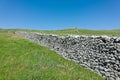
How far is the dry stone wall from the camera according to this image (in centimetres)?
1165

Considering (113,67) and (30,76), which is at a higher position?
(113,67)

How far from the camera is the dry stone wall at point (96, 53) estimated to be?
459 inches

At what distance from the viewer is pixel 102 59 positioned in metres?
12.9

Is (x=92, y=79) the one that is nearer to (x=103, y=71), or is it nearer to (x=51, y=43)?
(x=103, y=71)

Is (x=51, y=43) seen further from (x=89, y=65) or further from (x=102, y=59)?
(x=102, y=59)

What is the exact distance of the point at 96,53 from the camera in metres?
13.8

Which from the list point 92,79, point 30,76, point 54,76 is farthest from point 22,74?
point 92,79

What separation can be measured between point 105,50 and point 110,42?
730 mm

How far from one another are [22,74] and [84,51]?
18.4 feet

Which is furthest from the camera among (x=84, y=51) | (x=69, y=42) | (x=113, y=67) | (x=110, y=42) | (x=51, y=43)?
(x=51, y=43)

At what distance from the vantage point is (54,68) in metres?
13.7

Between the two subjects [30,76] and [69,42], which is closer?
[30,76]

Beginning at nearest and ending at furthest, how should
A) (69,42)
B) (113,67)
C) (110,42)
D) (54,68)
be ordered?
(113,67) → (110,42) → (54,68) → (69,42)

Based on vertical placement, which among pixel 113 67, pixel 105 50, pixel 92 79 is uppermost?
pixel 105 50
